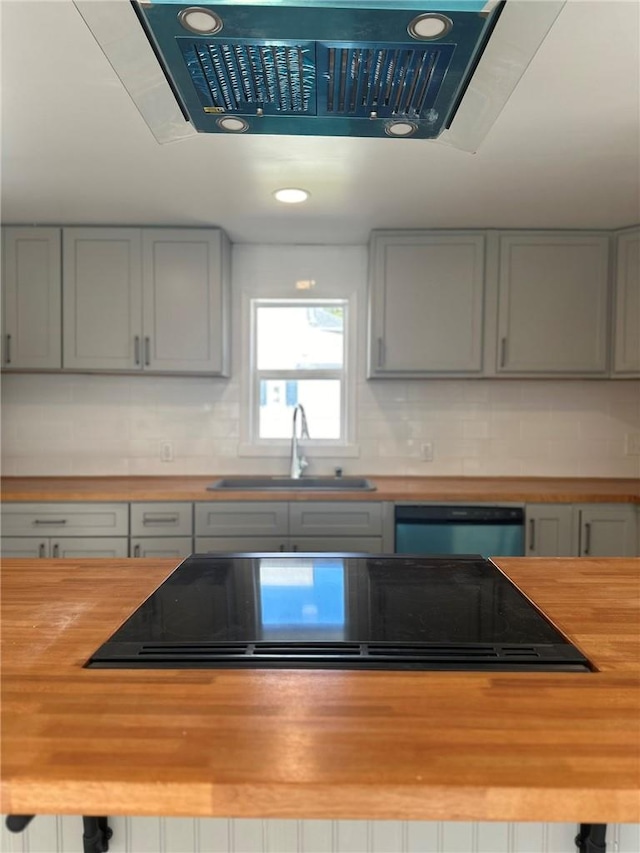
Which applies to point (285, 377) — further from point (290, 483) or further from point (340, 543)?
point (340, 543)

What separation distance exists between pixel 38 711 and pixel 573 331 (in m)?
2.92

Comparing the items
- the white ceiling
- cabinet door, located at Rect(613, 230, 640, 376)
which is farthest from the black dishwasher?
the white ceiling

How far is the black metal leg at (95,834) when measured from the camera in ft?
2.55

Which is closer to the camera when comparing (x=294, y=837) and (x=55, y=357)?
(x=294, y=837)

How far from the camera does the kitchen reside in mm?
1593

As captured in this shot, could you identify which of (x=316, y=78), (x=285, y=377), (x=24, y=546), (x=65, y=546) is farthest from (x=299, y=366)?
(x=316, y=78)

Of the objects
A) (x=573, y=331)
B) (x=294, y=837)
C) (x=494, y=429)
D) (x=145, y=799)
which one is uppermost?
(x=573, y=331)

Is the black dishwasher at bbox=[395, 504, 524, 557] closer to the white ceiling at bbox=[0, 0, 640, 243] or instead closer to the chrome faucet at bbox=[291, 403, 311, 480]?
the chrome faucet at bbox=[291, 403, 311, 480]

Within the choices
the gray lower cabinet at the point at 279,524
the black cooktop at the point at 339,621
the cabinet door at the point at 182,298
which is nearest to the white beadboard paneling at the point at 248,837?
the black cooktop at the point at 339,621

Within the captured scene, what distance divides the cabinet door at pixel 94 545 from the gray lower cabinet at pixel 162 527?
0.18ft

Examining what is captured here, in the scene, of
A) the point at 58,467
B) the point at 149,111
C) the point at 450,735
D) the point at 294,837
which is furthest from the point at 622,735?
the point at 58,467

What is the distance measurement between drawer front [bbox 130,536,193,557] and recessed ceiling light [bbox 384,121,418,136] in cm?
207

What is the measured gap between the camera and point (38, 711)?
64 cm

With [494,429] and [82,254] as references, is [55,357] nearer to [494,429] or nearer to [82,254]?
[82,254]
